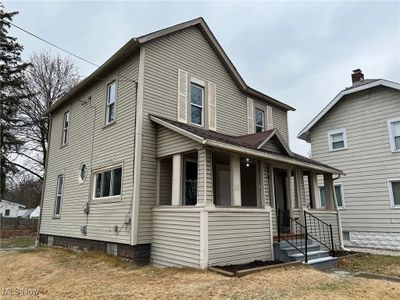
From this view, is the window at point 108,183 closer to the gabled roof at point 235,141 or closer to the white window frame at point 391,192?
the gabled roof at point 235,141

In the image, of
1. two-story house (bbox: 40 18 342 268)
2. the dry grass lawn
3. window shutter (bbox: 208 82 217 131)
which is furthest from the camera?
window shutter (bbox: 208 82 217 131)

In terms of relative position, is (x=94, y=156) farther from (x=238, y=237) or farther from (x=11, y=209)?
(x=11, y=209)

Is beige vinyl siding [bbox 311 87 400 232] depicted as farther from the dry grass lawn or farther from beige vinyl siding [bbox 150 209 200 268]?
beige vinyl siding [bbox 150 209 200 268]

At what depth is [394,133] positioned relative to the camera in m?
13.0

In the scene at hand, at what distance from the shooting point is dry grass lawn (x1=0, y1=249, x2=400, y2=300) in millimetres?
5348

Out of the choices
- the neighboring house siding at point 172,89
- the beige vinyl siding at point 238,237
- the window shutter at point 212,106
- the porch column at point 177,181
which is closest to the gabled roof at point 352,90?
the neighboring house siding at point 172,89

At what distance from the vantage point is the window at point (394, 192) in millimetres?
12555

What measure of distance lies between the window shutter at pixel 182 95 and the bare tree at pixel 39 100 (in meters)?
16.3

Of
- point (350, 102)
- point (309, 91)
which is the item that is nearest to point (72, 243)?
point (350, 102)

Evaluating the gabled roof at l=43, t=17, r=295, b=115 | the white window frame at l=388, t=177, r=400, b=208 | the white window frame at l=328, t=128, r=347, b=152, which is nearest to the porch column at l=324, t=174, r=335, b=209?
the white window frame at l=388, t=177, r=400, b=208

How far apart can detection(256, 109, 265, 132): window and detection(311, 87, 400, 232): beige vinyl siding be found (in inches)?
159

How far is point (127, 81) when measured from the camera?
33.1ft

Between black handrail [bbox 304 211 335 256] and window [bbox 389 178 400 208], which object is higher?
window [bbox 389 178 400 208]

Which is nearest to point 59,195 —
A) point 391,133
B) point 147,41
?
point 147,41
